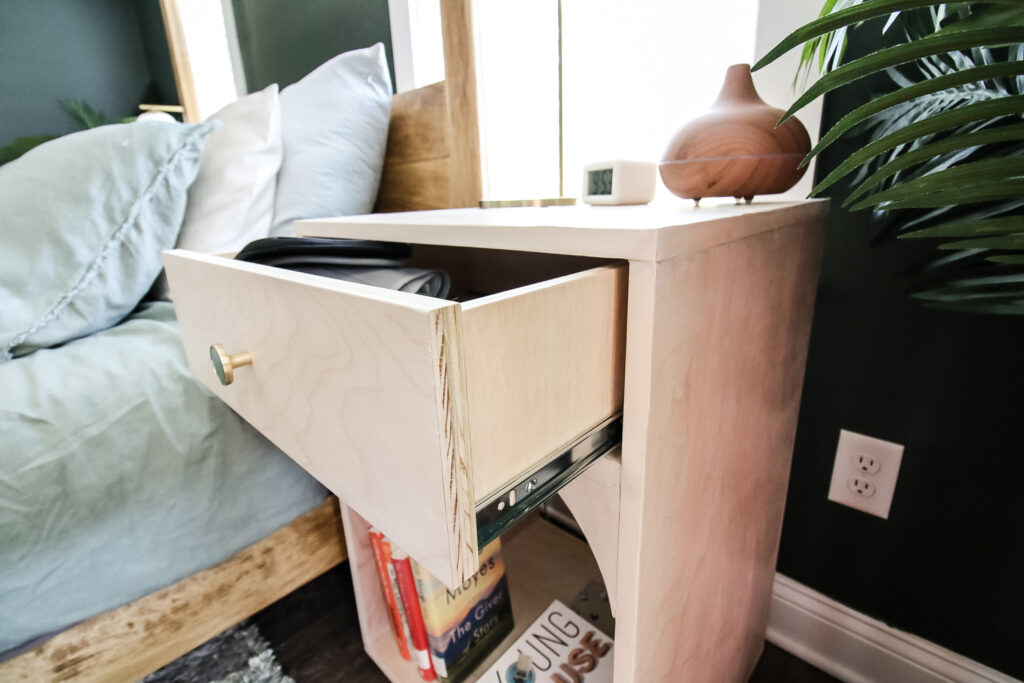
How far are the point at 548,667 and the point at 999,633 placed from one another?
1.92ft

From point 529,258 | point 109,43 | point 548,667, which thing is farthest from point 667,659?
point 109,43

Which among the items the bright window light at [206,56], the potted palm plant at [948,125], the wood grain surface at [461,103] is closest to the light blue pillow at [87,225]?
the wood grain surface at [461,103]

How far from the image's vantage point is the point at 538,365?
0.31 metres

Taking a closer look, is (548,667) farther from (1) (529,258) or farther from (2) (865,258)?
(2) (865,258)

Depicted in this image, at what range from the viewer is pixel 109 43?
2.80 meters

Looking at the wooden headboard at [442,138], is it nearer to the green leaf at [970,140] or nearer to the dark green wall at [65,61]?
the green leaf at [970,140]

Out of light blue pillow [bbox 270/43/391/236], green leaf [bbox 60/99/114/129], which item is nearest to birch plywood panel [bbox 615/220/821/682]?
light blue pillow [bbox 270/43/391/236]

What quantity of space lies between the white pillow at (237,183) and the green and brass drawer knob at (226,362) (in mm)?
598

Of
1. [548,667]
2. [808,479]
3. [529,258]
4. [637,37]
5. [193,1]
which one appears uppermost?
[193,1]

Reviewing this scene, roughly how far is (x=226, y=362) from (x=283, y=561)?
452 millimetres

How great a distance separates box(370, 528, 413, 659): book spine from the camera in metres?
0.72

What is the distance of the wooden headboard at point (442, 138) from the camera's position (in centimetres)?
82

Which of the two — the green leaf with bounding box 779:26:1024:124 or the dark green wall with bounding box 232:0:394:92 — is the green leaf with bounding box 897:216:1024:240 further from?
the dark green wall with bounding box 232:0:394:92

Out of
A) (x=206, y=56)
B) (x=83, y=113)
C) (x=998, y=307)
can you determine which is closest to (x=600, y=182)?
(x=998, y=307)
